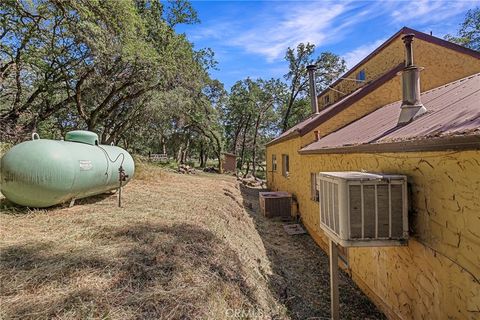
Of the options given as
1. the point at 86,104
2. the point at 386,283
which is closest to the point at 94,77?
the point at 86,104

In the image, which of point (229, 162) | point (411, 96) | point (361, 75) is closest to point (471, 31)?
point (361, 75)

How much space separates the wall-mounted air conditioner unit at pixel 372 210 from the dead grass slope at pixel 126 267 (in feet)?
6.20

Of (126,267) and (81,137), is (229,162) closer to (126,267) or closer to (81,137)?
(81,137)

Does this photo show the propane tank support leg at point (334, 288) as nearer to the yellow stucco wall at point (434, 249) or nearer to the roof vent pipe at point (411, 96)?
the yellow stucco wall at point (434, 249)

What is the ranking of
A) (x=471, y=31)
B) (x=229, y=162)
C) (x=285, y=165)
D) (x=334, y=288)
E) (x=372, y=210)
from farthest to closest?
1. (x=229, y=162)
2. (x=471, y=31)
3. (x=285, y=165)
4. (x=334, y=288)
5. (x=372, y=210)

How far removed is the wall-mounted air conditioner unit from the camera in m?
3.66

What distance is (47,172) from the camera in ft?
19.4

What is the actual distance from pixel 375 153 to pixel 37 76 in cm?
1474

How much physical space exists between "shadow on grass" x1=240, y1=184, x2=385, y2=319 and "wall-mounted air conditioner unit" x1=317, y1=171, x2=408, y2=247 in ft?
6.60

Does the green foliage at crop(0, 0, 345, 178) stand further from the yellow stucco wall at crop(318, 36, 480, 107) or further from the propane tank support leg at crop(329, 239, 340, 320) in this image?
the yellow stucco wall at crop(318, 36, 480, 107)

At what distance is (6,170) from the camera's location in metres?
5.82

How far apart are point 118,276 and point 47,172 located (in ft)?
11.3

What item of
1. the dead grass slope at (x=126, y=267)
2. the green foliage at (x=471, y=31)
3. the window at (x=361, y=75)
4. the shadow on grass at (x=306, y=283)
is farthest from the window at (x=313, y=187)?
the green foliage at (x=471, y=31)

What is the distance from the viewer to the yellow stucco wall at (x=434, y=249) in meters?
2.84
